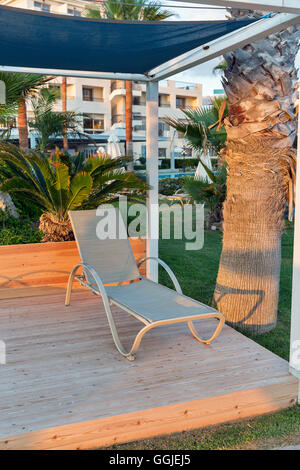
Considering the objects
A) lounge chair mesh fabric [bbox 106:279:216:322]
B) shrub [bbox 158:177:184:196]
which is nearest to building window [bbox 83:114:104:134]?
shrub [bbox 158:177:184:196]

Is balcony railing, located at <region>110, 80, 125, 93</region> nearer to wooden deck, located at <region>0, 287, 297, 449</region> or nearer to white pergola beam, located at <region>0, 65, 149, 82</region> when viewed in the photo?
white pergola beam, located at <region>0, 65, 149, 82</region>

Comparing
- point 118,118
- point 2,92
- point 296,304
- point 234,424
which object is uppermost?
point 118,118

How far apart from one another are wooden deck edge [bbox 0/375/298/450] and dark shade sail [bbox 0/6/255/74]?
3.08m

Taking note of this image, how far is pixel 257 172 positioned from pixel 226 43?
53.6 inches

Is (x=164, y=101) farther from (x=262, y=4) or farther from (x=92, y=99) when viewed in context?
(x=262, y=4)

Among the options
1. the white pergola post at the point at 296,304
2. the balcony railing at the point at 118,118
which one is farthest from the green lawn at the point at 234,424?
the balcony railing at the point at 118,118

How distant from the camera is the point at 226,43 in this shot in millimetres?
4625

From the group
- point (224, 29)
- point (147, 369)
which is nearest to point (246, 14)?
point (224, 29)

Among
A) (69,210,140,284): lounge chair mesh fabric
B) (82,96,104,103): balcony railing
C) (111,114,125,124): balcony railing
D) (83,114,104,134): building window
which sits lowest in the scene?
(69,210,140,284): lounge chair mesh fabric

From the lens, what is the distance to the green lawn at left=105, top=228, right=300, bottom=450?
3.25 metres

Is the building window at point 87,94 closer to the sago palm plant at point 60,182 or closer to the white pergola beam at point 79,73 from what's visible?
the sago palm plant at point 60,182

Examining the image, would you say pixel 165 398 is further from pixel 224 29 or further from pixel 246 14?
pixel 246 14

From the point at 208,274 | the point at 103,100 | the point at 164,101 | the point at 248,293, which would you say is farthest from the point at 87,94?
the point at 248,293
